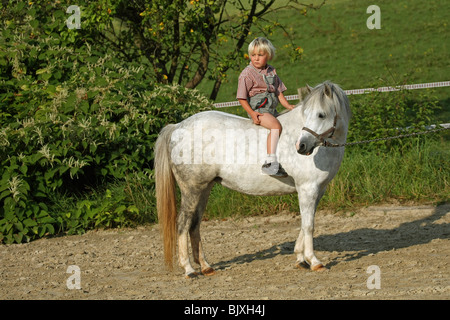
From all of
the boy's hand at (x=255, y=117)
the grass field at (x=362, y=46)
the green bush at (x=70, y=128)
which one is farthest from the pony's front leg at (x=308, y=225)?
the grass field at (x=362, y=46)

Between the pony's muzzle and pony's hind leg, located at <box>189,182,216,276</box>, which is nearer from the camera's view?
the pony's muzzle

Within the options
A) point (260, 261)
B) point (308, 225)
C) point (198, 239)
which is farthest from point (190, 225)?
point (308, 225)

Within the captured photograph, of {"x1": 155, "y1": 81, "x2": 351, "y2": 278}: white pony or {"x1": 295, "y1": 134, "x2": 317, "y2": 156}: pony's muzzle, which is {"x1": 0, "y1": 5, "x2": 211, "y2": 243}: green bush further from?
{"x1": 295, "y1": 134, "x2": 317, "y2": 156}: pony's muzzle

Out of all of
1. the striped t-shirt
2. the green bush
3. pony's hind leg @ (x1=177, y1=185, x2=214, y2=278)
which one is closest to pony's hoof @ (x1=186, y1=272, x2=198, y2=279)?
pony's hind leg @ (x1=177, y1=185, x2=214, y2=278)

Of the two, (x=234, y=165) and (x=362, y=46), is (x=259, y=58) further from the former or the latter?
(x=362, y=46)

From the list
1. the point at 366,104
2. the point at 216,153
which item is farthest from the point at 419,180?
the point at 216,153

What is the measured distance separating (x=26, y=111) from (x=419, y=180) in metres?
5.55

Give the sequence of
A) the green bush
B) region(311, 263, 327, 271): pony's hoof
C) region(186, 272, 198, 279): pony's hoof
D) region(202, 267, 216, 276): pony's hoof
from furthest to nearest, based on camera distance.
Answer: the green bush, region(202, 267, 216, 276): pony's hoof, region(186, 272, 198, 279): pony's hoof, region(311, 263, 327, 271): pony's hoof

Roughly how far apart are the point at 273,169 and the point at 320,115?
66 cm

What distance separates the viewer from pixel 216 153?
5773mm

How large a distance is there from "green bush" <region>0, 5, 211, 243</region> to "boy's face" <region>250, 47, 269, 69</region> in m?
3.08

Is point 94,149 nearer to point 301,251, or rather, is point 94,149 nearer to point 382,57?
point 301,251

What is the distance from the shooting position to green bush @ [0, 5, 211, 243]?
→ 311 inches

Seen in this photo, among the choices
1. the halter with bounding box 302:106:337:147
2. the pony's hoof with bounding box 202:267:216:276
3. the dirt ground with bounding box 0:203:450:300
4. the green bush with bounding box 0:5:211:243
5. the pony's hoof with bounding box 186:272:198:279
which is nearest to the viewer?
the dirt ground with bounding box 0:203:450:300
